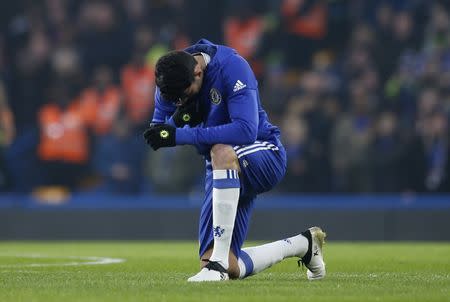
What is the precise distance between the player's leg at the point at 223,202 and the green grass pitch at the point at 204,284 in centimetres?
17

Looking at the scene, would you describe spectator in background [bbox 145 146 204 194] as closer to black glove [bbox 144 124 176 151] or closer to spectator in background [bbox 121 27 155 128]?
spectator in background [bbox 121 27 155 128]

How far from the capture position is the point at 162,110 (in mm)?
6992

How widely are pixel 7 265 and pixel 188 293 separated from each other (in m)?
3.45

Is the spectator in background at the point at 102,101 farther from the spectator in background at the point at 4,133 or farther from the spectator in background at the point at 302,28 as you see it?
the spectator in background at the point at 302,28

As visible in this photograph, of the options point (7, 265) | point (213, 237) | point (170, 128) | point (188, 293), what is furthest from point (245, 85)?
point (7, 265)

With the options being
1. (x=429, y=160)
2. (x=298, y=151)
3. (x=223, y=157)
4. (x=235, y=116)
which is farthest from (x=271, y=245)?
(x=429, y=160)

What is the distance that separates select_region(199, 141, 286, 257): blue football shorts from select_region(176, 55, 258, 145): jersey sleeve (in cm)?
17

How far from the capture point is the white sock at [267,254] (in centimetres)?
678

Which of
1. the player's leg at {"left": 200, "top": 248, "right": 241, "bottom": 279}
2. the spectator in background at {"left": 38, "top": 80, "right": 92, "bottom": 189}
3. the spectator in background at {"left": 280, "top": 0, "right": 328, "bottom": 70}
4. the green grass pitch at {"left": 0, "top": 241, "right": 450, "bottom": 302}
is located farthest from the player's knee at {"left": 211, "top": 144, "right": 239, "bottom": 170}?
the spectator in background at {"left": 38, "top": 80, "right": 92, "bottom": 189}

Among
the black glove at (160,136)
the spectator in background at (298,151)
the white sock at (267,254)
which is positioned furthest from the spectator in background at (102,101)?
the black glove at (160,136)

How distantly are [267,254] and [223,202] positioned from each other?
58 centimetres

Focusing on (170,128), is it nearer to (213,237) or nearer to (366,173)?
(213,237)

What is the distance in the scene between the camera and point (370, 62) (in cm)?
1602

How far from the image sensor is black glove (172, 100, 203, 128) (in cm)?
686
